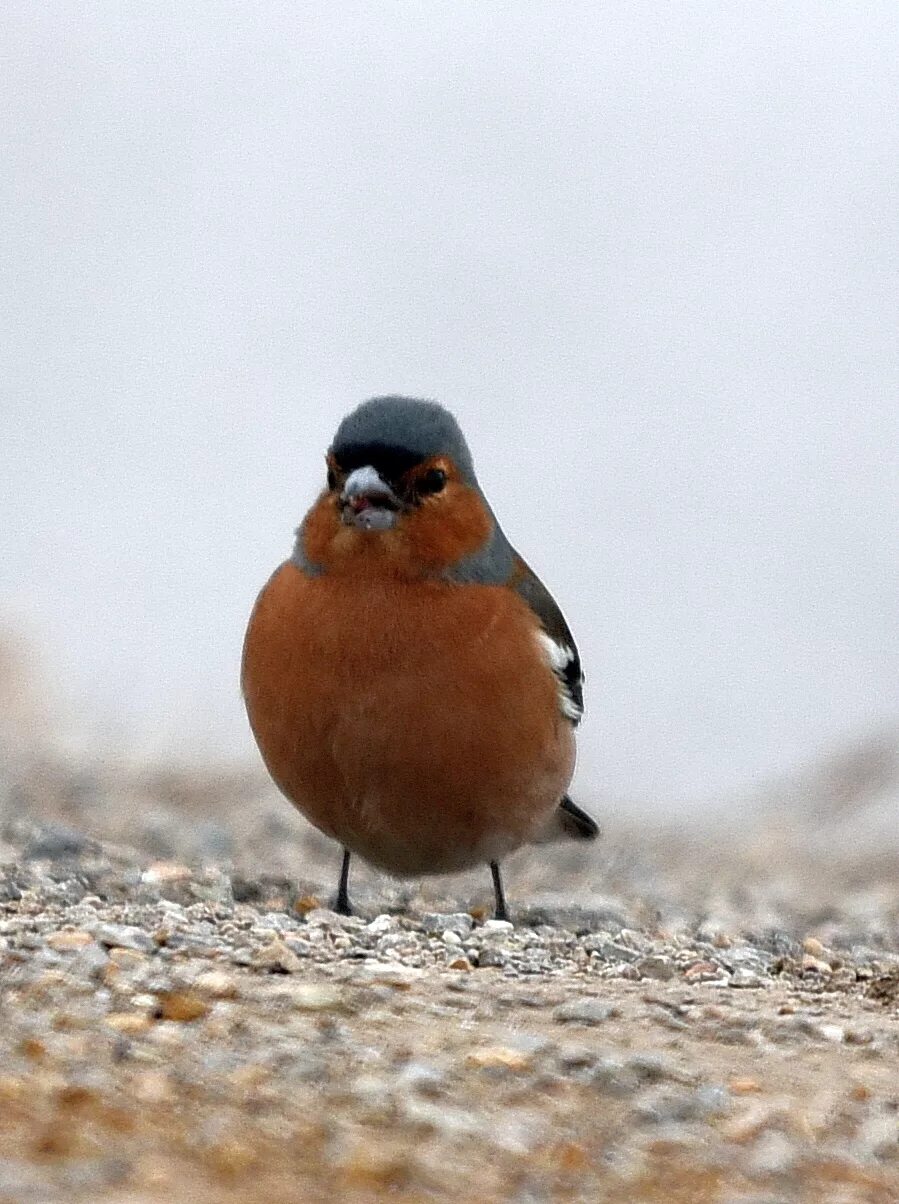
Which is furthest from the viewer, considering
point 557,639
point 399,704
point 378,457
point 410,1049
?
point 557,639

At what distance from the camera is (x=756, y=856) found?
10.5 meters

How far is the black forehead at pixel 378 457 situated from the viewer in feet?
22.3

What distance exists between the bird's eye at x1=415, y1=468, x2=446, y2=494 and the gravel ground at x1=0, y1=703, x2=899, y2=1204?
132 centimetres

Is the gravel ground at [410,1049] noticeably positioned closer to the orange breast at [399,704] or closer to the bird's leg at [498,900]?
the bird's leg at [498,900]

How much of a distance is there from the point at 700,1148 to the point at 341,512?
3.03m

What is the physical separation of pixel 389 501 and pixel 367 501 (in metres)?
0.09

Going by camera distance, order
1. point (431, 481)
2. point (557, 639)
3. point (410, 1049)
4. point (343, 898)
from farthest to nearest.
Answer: point (557, 639) < point (343, 898) < point (431, 481) < point (410, 1049)

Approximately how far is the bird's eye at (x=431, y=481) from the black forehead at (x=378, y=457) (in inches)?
2.8

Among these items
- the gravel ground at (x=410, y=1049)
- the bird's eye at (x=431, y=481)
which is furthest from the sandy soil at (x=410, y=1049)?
the bird's eye at (x=431, y=481)

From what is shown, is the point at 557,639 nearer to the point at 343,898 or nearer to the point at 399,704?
the point at 399,704

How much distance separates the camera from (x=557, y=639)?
7496mm

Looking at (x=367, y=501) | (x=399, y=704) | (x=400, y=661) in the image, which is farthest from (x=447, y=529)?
(x=399, y=704)

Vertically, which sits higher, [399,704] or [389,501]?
[389,501]

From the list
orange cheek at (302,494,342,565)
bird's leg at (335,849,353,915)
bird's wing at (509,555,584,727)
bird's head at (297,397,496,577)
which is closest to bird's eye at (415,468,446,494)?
bird's head at (297,397,496,577)
